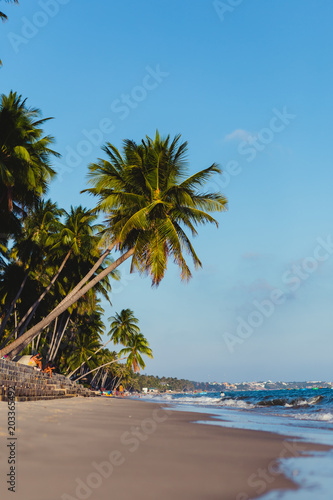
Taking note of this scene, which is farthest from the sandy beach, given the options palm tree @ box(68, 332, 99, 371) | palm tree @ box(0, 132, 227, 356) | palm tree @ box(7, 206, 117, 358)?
palm tree @ box(68, 332, 99, 371)

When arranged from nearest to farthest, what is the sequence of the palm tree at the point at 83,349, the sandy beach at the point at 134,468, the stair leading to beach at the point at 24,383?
1. the sandy beach at the point at 134,468
2. the stair leading to beach at the point at 24,383
3. the palm tree at the point at 83,349

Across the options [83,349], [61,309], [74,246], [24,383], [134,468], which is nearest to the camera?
[134,468]

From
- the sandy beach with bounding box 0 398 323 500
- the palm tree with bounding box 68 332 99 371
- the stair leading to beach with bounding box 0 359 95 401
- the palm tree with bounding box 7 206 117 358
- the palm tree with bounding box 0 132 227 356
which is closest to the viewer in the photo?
the sandy beach with bounding box 0 398 323 500

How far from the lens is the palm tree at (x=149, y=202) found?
15.7 meters

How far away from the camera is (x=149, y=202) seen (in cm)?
1636

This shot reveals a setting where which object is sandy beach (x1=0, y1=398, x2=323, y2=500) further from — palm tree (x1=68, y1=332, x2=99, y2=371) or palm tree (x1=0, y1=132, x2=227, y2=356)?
palm tree (x1=68, y1=332, x2=99, y2=371)

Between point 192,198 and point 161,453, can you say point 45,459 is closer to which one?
point 161,453

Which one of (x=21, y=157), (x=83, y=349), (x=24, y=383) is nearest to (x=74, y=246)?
(x=21, y=157)

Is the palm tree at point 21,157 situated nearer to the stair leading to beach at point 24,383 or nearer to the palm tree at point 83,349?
the stair leading to beach at point 24,383

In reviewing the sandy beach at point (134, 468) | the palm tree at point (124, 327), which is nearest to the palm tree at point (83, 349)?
the palm tree at point (124, 327)

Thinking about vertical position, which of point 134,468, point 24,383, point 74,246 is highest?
point 74,246

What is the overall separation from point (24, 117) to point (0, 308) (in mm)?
18848

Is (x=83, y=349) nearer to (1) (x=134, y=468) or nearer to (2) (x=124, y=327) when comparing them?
(2) (x=124, y=327)

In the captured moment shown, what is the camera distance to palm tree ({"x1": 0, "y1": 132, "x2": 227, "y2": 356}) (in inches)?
617
